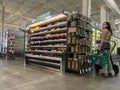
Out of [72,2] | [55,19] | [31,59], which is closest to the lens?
[55,19]

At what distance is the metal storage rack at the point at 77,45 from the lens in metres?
4.09

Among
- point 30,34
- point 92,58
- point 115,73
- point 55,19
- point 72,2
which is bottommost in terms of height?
point 115,73

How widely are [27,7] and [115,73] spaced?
1015cm

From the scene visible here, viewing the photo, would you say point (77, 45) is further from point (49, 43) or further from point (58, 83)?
point (49, 43)

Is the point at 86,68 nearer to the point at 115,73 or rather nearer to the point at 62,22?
the point at 115,73

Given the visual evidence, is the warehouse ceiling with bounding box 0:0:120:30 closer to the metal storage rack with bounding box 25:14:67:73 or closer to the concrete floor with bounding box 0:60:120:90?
the metal storage rack with bounding box 25:14:67:73

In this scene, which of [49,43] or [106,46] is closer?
[106,46]

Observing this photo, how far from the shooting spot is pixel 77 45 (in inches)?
162

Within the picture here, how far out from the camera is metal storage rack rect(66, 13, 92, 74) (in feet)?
13.4

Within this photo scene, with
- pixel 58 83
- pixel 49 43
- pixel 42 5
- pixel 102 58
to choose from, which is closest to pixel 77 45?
pixel 102 58

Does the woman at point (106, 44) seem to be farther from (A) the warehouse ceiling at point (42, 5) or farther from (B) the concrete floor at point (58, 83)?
(A) the warehouse ceiling at point (42, 5)

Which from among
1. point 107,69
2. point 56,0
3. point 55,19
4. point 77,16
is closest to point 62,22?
point 55,19

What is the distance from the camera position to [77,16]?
4199 mm

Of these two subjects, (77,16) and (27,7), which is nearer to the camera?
(77,16)
